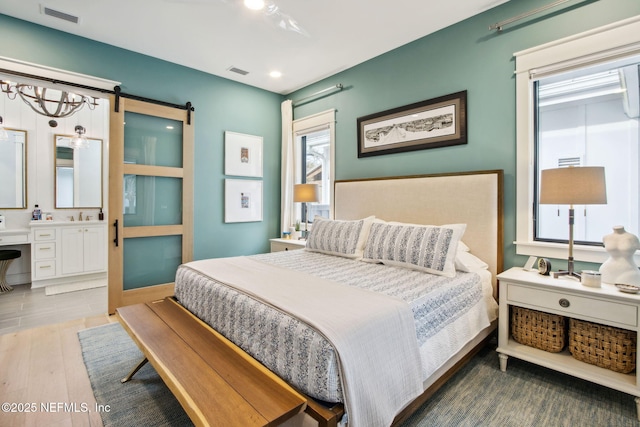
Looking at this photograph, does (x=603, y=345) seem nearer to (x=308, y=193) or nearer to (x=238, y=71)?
(x=308, y=193)

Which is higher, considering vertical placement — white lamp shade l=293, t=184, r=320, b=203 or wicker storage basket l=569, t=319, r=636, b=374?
white lamp shade l=293, t=184, r=320, b=203

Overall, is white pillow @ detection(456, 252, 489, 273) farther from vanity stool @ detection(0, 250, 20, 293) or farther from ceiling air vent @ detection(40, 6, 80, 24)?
vanity stool @ detection(0, 250, 20, 293)

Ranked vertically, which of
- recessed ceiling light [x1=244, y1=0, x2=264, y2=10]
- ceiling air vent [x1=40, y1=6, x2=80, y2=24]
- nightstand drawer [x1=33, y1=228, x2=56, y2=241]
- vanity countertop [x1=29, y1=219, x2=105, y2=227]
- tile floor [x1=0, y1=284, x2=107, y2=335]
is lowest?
tile floor [x1=0, y1=284, x2=107, y2=335]

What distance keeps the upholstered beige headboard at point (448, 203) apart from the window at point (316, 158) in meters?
0.83

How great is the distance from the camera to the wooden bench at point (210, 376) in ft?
3.76

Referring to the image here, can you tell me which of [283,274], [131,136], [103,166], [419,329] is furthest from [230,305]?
[103,166]

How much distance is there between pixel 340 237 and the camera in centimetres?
299

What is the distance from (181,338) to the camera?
5.81ft

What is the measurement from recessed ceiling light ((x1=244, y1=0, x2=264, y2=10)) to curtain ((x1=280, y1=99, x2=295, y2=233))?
199 centimetres

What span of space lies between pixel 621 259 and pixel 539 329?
2.20ft

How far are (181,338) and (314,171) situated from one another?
323 centimetres

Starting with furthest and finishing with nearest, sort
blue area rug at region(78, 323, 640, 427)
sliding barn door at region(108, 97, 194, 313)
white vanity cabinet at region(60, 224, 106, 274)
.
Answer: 1. white vanity cabinet at region(60, 224, 106, 274)
2. sliding barn door at region(108, 97, 194, 313)
3. blue area rug at region(78, 323, 640, 427)

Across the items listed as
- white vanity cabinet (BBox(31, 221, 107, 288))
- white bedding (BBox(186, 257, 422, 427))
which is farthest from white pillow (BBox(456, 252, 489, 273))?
white vanity cabinet (BBox(31, 221, 107, 288))

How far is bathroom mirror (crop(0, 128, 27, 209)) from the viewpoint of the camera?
4266 millimetres
